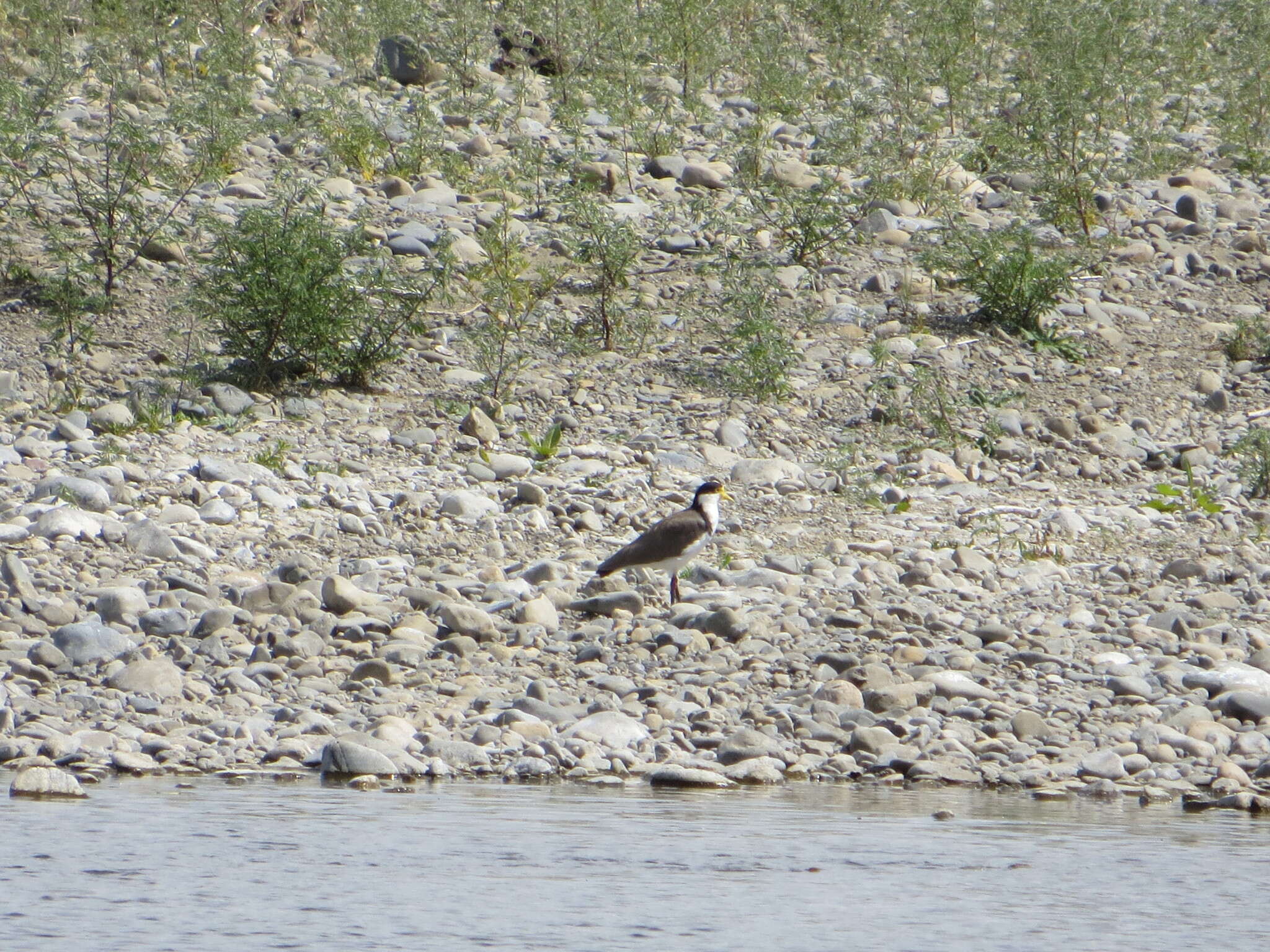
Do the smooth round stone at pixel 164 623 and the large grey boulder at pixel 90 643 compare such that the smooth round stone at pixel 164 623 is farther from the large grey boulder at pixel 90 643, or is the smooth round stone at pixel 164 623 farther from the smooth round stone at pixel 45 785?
the smooth round stone at pixel 45 785

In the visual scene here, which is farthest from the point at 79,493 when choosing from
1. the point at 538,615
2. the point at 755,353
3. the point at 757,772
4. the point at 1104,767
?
the point at 1104,767

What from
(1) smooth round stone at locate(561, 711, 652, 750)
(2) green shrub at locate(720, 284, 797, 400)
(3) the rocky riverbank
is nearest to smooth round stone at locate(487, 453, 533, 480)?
(3) the rocky riverbank

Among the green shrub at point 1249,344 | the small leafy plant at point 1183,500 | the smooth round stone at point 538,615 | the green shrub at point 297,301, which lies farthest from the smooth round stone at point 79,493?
the green shrub at point 1249,344

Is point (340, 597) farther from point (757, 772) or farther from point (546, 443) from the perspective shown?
point (546, 443)

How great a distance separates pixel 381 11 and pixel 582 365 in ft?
20.5

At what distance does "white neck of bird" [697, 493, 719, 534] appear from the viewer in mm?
8492

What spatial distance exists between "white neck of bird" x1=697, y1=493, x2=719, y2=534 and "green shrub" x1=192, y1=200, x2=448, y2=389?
286 centimetres

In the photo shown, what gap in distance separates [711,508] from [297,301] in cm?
326

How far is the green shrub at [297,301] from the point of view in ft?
34.0

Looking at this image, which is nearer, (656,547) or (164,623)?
(164,623)

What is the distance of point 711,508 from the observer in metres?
8.59

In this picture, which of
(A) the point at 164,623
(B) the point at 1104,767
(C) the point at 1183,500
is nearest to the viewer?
(B) the point at 1104,767

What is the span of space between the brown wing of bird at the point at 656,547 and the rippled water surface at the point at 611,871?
218cm

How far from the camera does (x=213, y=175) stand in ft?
37.4
